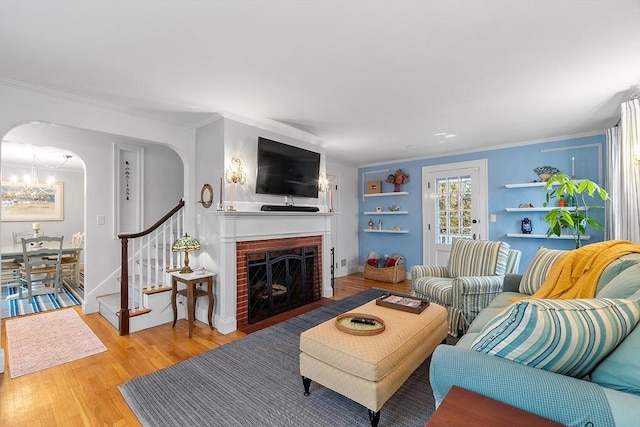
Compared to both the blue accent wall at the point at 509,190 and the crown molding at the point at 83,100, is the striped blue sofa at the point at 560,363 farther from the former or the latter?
the blue accent wall at the point at 509,190

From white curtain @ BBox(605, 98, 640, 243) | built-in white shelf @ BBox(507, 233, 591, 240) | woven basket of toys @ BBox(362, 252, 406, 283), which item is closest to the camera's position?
white curtain @ BBox(605, 98, 640, 243)

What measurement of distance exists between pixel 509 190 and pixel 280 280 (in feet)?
12.3

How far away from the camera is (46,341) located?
279cm

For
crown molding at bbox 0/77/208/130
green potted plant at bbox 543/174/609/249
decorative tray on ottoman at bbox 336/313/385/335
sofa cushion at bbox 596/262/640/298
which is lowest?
decorative tray on ottoman at bbox 336/313/385/335

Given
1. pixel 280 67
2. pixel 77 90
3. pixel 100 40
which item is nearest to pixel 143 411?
pixel 100 40

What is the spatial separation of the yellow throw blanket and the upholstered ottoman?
2.98ft

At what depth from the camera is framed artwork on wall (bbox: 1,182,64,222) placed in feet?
18.9

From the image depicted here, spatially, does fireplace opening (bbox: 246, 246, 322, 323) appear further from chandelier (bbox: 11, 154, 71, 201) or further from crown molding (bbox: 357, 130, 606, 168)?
chandelier (bbox: 11, 154, 71, 201)

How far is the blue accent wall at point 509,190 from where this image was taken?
402 centimetres

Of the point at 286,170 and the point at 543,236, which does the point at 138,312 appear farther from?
the point at 543,236

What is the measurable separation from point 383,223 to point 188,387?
4635 millimetres

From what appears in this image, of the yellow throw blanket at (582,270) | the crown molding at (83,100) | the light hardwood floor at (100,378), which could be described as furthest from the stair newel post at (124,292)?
the yellow throw blanket at (582,270)

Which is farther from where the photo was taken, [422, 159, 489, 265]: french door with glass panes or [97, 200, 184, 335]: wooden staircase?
[422, 159, 489, 265]: french door with glass panes

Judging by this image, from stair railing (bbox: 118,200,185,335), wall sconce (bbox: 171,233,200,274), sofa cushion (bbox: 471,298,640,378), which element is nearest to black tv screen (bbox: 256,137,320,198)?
wall sconce (bbox: 171,233,200,274)
